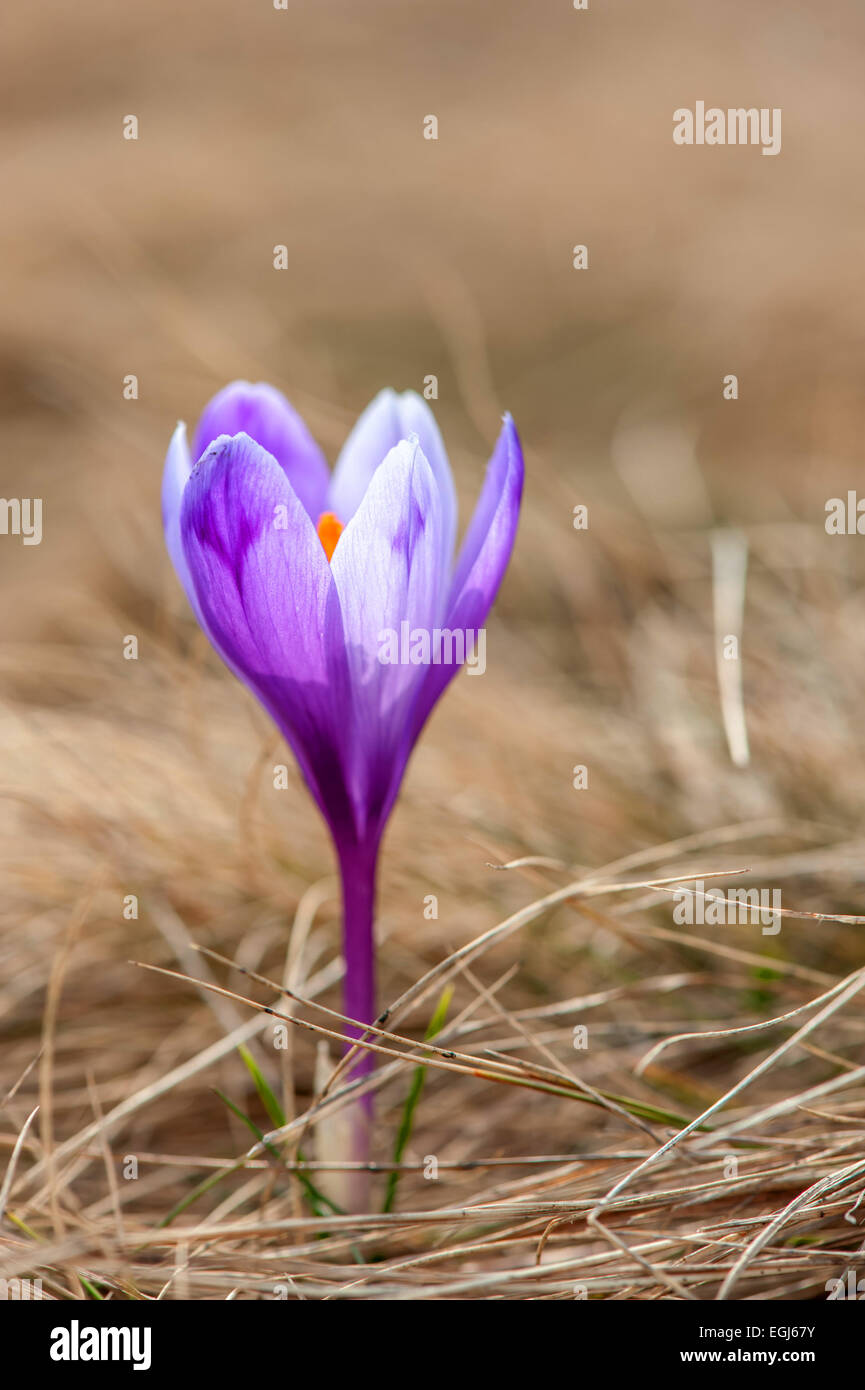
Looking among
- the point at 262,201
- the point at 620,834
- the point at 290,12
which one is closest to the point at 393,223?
the point at 262,201

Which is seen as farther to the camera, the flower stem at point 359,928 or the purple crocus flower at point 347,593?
the flower stem at point 359,928

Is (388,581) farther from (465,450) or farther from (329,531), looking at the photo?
(465,450)

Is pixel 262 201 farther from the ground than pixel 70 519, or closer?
farther from the ground

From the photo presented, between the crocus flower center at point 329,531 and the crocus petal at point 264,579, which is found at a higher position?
the crocus flower center at point 329,531

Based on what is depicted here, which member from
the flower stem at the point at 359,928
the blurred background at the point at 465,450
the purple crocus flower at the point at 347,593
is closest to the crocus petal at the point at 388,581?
the purple crocus flower at the point at 347,593

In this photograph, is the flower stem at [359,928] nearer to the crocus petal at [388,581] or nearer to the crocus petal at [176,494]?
the crocus petal at [388,581]
